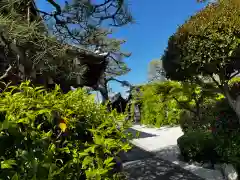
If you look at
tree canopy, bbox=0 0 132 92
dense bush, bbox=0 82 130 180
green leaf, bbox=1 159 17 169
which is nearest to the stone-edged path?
tree canopy, bbox=0 0 132 92

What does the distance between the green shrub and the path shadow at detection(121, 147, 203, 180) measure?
60cm

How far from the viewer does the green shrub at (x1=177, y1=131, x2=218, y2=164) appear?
724 cm

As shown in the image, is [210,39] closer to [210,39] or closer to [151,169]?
[210,39]

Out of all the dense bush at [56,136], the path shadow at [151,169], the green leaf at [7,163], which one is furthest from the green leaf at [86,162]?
the path shadow at [151,169]

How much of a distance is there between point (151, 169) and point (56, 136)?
6.38m

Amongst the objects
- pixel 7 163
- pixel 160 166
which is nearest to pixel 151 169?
pixel 160 166

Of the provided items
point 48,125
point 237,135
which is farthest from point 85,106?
point 237,135

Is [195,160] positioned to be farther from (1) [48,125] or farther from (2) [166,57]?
(1) [48,125]

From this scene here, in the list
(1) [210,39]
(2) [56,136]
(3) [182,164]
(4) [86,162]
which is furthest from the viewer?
(3) [182,164]

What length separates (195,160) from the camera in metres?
7.49

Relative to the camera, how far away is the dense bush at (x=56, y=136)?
1.22 metres

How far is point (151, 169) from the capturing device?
7.52 metres

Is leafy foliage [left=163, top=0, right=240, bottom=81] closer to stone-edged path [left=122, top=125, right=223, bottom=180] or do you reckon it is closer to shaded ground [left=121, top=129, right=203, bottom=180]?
stone-edged path [left=122, top=125, right=223, bottom=180]

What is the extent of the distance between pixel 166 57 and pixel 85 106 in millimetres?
6294
